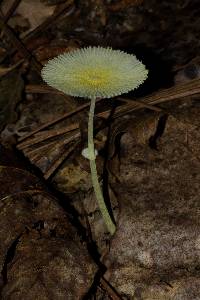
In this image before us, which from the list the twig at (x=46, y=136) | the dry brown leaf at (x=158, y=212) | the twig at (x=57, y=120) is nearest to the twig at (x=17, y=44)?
the twig at (x=57, y=120)

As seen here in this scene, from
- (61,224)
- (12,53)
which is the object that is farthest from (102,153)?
(12,53)

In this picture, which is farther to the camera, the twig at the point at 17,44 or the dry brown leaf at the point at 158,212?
the twig at the point at 17,44

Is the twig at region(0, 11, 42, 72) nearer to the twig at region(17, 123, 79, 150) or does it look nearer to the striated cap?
the twig at region(17, 123, 79, 150)

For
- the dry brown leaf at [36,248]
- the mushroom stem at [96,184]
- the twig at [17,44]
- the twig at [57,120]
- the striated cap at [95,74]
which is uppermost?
the twig at [17,44]

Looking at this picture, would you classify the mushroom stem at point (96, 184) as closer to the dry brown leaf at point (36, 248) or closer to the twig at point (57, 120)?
the dry brown leaf at point (36, 248)

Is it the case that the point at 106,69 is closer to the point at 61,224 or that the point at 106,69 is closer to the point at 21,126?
the point at 61,224

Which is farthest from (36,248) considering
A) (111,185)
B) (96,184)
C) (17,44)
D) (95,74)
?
(17,44)

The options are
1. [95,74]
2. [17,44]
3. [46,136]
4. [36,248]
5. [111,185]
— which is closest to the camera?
[95,74]

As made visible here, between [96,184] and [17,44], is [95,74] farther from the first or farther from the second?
[17,44]

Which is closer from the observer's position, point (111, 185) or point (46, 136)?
point (111, 185)
